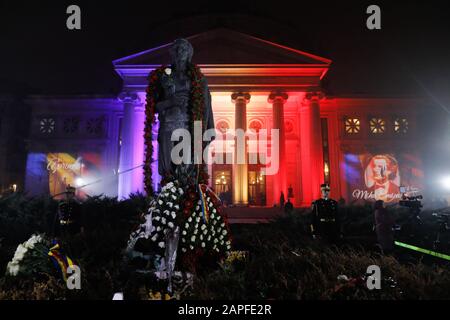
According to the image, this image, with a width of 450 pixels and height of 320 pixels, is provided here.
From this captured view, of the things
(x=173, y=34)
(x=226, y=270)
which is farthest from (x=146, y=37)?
(x=226, y=270)

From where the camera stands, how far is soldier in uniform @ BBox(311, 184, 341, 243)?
8.80 m

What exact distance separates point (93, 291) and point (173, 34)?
3706 cm

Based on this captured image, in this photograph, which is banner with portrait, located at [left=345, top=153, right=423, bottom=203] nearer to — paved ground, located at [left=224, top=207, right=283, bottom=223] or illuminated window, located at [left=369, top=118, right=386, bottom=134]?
illuminated window, located at [left=369, top=118, right=386, bottom=134]

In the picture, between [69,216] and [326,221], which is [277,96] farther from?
[69,216]

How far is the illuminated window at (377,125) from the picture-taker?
34844mm

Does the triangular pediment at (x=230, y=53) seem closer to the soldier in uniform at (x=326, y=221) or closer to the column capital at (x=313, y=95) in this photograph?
the column capital at (x=313, y=95)

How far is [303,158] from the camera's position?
29.5m

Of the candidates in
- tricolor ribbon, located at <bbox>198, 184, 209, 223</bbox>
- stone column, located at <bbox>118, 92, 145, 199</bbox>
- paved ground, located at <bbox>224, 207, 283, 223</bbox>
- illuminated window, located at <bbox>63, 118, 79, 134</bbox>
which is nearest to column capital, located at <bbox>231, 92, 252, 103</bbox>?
stone column, located at <bbox>118, 92, 145, 199</bbox>

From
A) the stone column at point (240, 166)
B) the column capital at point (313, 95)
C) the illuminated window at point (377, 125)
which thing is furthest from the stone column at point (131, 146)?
the illuminated window at point (377, 125)

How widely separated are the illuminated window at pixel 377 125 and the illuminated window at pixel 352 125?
4.67ft

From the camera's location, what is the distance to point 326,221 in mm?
8844

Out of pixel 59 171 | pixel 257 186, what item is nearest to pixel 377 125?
pixel 257 186

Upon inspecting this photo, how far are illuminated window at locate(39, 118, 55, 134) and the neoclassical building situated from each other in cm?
12

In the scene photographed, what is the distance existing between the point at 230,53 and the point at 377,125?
18.8 meters
